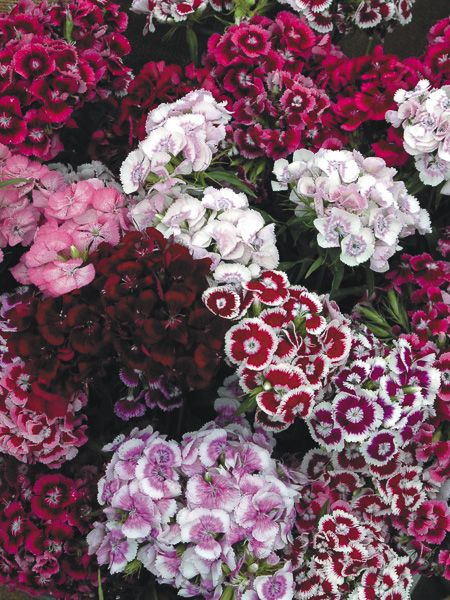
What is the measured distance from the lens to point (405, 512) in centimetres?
142

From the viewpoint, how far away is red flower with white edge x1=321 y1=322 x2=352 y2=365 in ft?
4.12

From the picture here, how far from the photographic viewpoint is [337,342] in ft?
4.17

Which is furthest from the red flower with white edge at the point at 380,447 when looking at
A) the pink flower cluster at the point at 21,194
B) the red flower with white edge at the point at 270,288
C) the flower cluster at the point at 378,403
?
the pink flower cluster at the point at 21,194

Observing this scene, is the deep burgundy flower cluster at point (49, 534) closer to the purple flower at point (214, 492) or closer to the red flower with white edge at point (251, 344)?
the purple flower at point (214, 492)

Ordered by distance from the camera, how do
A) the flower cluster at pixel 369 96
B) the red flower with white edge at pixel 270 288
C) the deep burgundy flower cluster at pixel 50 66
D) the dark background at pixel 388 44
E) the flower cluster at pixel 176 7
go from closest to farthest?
1. the red flower with white edge at pixel 270 288
2. the deep burgundy flower cluster at pixel 50 66
3. the flower cluster at pixel 369 96
4. the flower cluster at pixel 176 7
5. the dark background at pixel 388 44

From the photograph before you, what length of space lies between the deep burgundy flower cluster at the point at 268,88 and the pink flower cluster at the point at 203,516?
751mm

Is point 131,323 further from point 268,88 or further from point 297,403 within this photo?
point 268,88

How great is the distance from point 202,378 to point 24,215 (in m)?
0.61

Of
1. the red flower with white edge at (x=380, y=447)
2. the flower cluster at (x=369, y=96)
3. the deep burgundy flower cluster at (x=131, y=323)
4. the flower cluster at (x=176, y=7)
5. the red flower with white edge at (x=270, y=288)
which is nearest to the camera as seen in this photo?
the deep burgundy flower cluster at (x=131, y=323)

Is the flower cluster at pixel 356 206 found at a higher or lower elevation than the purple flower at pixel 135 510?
higher

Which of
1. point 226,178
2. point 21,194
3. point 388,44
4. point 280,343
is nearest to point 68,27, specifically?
point 21,194

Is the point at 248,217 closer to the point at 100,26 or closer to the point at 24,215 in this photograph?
the point at 24,215

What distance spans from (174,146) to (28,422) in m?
0.67

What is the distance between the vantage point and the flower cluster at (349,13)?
1763 mm
